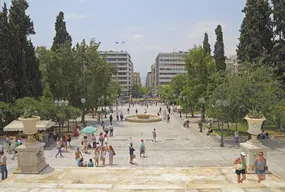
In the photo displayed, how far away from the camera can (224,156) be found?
2006 cm

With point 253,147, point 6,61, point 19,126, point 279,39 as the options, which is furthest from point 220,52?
point 253,147

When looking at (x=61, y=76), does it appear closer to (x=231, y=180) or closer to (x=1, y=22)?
(x=1, y=22)

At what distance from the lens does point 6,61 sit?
105ft

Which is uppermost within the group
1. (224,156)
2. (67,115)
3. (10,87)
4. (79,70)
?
(79,70)

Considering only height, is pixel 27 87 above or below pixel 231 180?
above

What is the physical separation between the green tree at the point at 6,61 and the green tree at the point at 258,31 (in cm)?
3033

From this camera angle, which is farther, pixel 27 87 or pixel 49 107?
pixel 27 87

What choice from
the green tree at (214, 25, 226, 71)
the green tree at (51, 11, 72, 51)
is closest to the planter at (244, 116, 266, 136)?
the green tree at (214, 25, 226, 71)

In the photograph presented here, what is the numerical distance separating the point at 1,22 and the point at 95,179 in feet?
89.5

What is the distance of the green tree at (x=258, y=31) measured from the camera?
121 feet

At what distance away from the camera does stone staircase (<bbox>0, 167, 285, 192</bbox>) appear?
10.3 meters

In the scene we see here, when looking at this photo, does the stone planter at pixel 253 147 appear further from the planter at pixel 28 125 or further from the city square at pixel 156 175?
the planter at pixel 28 125

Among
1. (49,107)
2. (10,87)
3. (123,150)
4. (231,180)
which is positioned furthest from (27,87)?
(231,180)

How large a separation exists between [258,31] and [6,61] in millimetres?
31587
